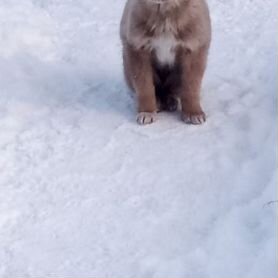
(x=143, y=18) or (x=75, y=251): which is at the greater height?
(x=143, y=18)

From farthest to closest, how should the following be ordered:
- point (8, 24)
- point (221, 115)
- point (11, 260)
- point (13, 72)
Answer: point (8, 24)
point (13, 72)
point (221, 115)
point (11, 260)

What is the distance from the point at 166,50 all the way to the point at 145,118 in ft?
1.28

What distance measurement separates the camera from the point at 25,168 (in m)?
3.72

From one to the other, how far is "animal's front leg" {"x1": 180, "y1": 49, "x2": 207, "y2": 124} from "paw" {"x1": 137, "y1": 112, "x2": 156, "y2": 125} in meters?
0.18

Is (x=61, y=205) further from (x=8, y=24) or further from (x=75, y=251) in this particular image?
(x=8, y=24)

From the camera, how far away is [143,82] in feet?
13.4

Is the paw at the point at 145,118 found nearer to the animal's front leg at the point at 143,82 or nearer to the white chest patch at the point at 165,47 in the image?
the animal's front leg at the point at 143,82

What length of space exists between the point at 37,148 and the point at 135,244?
100 cm

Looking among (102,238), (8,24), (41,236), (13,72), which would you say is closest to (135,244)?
(102,238)

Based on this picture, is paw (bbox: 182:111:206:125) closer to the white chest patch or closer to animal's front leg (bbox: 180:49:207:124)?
animal's front leg (bbox: 180:49:207:124)

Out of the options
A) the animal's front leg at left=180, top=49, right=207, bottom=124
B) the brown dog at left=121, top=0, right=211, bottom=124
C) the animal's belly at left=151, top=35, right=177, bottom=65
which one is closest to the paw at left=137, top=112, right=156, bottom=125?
the brown dog at left=121, top=0, right=211, bottom=124

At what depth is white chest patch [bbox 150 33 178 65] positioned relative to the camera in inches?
154

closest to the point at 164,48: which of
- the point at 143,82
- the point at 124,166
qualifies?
the point at 143,82

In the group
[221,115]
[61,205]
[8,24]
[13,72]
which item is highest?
[8,24]
